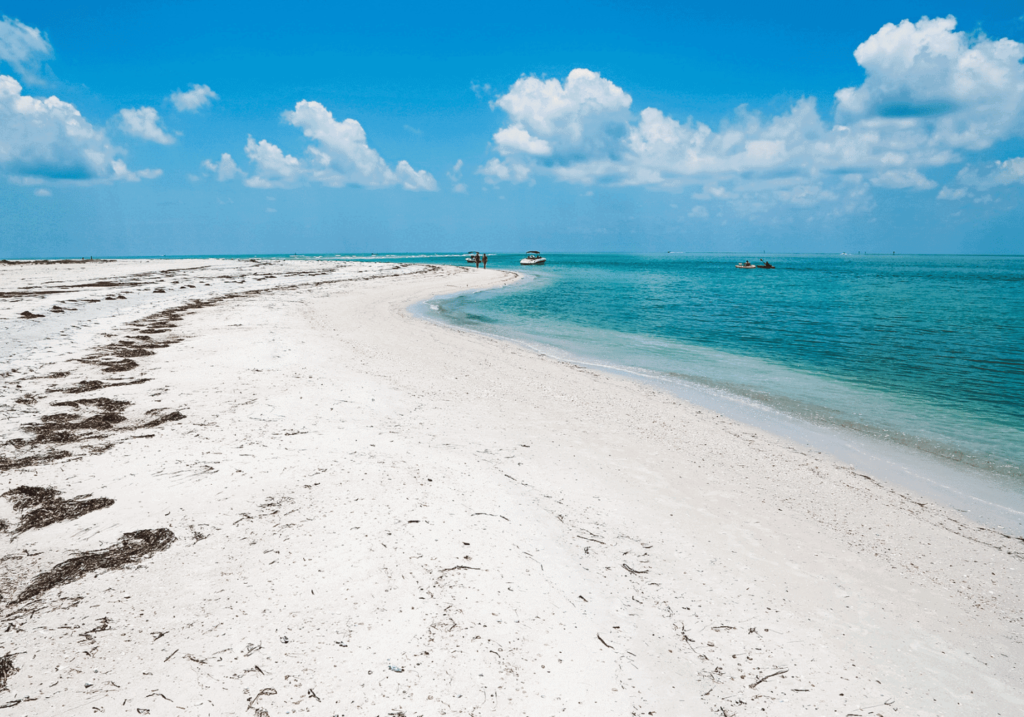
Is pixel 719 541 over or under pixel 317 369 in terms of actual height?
under

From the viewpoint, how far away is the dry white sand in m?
3.44

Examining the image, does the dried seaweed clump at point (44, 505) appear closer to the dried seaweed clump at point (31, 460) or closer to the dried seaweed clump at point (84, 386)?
the dried seaweed clump at point (31, 460)

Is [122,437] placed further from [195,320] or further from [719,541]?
[195,320]

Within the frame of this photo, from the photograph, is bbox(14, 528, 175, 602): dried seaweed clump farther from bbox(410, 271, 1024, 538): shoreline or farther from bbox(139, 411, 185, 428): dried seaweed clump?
bbox(410, 271, 1024, 538): shoreline

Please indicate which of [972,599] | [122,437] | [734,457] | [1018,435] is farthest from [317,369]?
[1018,435]

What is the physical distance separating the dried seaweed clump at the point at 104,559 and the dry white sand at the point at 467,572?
0.16 ft

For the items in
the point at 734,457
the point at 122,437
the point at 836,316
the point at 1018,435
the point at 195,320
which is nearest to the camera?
the point at 122,437

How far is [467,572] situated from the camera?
4496mm

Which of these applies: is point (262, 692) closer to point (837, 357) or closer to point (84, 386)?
point (84, 386)

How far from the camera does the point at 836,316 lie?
103ft

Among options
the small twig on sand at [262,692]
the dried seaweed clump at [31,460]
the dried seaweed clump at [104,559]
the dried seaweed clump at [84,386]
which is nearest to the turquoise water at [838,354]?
the small twig on sand at [262,692]

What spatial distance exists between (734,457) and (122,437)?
10.0 meters

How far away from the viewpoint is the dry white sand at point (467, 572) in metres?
3.44

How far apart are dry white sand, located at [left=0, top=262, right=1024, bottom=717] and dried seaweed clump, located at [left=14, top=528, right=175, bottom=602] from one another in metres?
0.05
